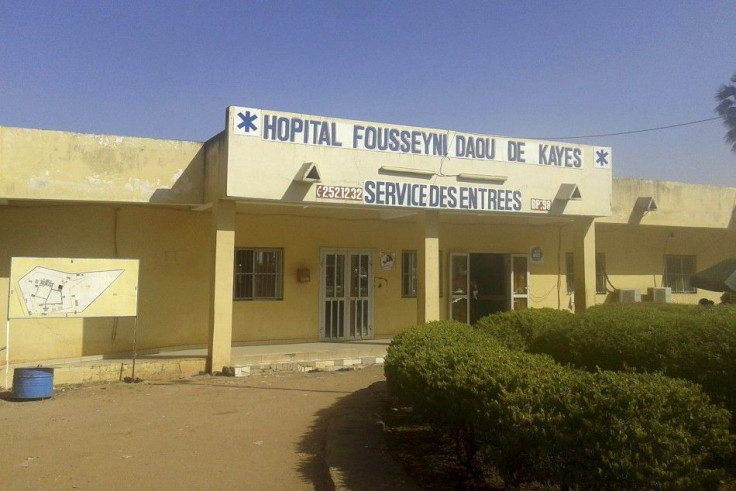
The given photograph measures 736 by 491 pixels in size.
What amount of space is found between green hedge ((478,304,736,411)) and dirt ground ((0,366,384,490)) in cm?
254

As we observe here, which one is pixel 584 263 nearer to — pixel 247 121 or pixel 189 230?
pixel 247 121

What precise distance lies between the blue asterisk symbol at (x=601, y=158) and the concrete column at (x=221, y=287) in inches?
310

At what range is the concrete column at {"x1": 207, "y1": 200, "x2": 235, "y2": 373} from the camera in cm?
1062

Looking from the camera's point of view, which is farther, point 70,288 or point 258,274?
point 258,274

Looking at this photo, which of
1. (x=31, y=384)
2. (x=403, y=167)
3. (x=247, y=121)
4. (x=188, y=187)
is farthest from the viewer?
(x=403, y=167)

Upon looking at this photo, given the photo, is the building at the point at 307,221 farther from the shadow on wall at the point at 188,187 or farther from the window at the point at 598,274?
the window at the point at 598,274

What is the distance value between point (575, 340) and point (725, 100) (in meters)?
27.0

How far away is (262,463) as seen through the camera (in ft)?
19.2

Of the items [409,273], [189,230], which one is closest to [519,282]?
[409,273]

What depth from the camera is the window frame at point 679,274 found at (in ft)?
58.5

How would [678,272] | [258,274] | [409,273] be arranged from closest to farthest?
[258,274] → [409,273] → [678,272]

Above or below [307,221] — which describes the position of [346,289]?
below

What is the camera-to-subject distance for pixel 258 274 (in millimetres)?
13062

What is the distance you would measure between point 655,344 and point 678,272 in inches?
580
